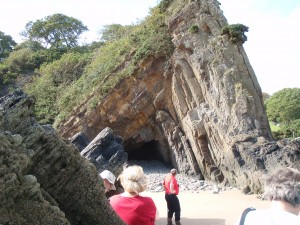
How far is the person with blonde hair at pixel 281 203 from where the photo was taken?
8.28 feet

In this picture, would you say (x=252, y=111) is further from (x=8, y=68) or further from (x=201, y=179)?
(x=8, y=68)

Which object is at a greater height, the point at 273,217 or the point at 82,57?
the point at 82,57

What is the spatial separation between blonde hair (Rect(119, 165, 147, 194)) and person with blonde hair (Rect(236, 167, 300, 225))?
158cm

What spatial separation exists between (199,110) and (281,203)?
19.1 meters

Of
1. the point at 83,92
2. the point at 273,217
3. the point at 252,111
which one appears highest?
the point at 83,92

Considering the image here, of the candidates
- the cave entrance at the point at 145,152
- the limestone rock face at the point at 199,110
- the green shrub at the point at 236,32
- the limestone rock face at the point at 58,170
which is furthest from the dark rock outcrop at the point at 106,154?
→ the cave entrance at the point at 145,152

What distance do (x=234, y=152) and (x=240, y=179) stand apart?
54.1 inches

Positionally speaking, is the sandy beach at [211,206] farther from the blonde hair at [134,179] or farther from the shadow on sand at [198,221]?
the blonde hair at [134,179]

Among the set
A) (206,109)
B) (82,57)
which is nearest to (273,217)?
(206,109)

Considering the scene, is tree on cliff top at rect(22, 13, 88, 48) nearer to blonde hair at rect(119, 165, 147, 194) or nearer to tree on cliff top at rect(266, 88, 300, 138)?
tree on cliff top at rect(266, 88, 300, 138)

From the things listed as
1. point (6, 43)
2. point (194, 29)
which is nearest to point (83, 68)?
point (194, 29)

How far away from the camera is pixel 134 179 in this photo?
13.1ft

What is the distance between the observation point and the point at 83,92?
86.6 feet

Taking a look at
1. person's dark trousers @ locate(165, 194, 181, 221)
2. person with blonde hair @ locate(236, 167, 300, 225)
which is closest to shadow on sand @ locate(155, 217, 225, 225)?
person's dark trousers @ locate(165, 194, 181, 221)
